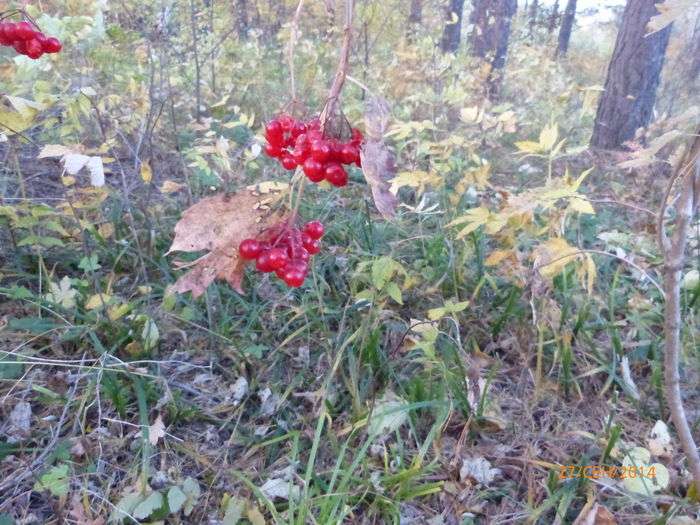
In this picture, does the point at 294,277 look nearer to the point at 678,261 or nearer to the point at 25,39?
the point at 678,261

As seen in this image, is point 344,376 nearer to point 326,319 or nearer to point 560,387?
point 326,319

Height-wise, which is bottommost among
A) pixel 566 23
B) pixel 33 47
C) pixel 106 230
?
pixel 106 230

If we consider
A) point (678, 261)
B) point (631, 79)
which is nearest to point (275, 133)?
point (678, 261)

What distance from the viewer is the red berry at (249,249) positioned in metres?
1.25

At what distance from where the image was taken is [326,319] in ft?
7.22

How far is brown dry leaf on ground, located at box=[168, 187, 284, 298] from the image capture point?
1.23m

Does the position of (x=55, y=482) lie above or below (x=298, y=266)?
below

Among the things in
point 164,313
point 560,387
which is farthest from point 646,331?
point 164,313

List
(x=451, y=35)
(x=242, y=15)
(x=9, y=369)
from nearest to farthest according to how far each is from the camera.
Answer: (x=9, y=369) → (x=242, y=15) → (x=451, y=35)

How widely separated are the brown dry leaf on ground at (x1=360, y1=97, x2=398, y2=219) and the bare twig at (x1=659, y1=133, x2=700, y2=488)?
554 millimetres

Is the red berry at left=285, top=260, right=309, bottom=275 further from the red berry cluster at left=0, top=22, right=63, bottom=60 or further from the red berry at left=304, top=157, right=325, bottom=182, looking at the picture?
the red berry cluster at left=0, top=22, right=63, bottom=60

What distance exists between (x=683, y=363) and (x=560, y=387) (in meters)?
0.53

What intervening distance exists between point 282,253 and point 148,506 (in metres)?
0.87

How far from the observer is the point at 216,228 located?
1.24 meters
